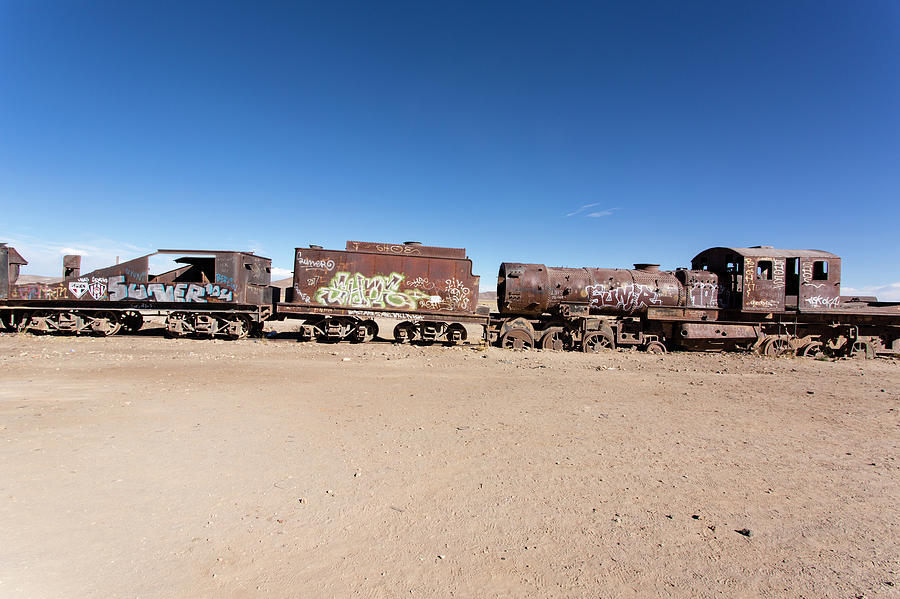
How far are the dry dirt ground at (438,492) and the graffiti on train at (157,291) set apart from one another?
744 cm

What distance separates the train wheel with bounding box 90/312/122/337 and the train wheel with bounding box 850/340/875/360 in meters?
27.8

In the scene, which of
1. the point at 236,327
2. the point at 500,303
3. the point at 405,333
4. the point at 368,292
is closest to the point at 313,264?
the point at 368,292

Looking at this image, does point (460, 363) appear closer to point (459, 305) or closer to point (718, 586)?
point (459, 305)

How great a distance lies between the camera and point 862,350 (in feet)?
49.1

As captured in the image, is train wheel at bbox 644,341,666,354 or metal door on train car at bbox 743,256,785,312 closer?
metal door on train car at bbox 743,256,785,312

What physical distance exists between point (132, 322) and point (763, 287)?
24.3 metres

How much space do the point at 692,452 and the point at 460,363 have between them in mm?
7243

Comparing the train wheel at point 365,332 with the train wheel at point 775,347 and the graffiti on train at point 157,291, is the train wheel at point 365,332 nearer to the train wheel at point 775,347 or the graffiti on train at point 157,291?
the graffiti on train at point 157,291

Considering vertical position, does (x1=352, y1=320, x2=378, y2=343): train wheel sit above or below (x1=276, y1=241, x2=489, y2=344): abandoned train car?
below

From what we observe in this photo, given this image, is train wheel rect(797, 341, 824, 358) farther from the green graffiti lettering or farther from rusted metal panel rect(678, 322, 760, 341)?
the green graffiti lettering

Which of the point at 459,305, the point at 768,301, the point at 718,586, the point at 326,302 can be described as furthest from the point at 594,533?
the point at 768,301

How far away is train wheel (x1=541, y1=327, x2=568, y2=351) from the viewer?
15.1 metres

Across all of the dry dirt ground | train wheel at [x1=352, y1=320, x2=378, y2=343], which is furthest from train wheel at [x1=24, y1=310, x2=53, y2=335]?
train wheel at [x1=352, y1=320, x2=378, y2=343]

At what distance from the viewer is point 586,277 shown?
595 inches
